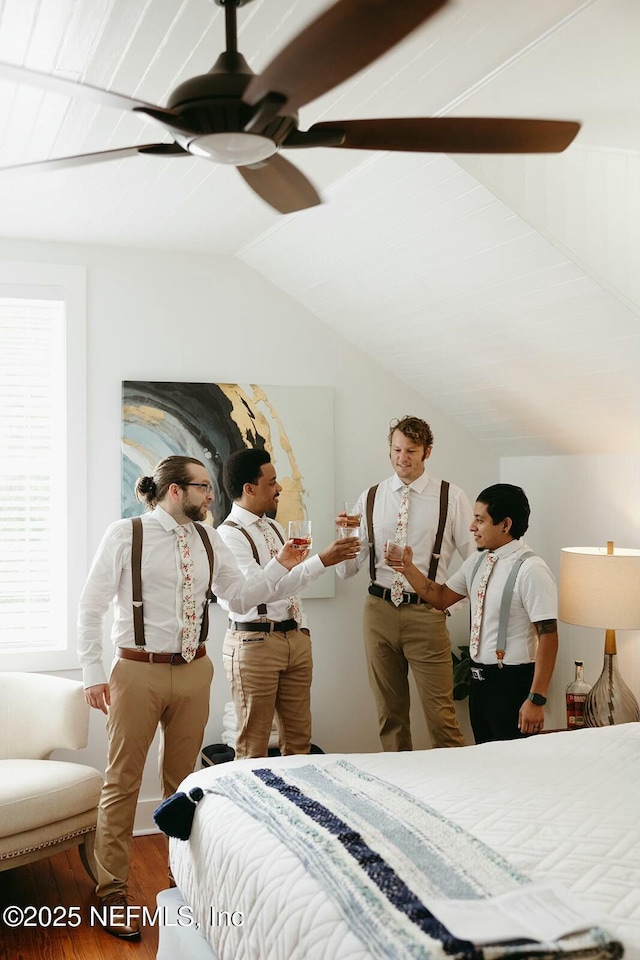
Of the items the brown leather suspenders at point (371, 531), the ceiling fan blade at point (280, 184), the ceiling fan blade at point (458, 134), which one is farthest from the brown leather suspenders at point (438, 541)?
the ceiling fan blade at point (458, 134)

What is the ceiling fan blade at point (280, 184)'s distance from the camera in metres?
1.97

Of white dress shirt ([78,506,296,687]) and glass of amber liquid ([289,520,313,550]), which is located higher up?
glass of amber liquid ([289,520,313,550])

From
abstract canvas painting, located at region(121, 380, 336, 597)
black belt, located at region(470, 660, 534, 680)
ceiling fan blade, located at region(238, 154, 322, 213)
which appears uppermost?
ceiling fan blade, located at region(238, 154, 322, 213)

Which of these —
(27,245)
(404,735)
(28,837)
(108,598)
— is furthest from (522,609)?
(27,245)

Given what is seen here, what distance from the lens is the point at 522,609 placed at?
334 centimetres

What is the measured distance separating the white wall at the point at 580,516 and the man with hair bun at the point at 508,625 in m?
0.71

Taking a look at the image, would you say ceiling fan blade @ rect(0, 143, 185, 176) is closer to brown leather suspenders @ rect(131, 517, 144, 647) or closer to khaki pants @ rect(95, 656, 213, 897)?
brown leather suspenders @ rect(131, 517, 144, 647)

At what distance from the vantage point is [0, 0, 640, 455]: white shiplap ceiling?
220 centimetres

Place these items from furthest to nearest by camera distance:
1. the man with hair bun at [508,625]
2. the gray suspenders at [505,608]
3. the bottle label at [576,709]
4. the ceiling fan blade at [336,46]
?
the bottle label at [576,709] < the gray suspenders at [505,608] < the man with hair bun at [508,625] < the ceiling fan blade at [336,46]

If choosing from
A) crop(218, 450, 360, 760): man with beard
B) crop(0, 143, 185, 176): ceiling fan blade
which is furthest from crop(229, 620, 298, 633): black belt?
crop(0, 143, 185, 176): ceiling fan blade

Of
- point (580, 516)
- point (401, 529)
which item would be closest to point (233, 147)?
point (401, 529)

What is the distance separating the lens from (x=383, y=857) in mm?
1812

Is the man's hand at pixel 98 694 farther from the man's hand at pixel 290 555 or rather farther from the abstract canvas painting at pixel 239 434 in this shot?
the abstract canvas painting at pixel 239 434

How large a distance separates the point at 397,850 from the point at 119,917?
1.69m
